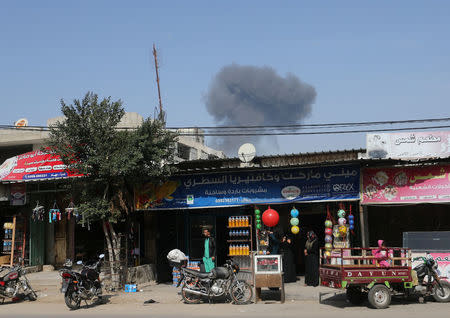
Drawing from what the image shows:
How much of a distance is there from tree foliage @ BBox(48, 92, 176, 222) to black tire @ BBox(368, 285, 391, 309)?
6.98 meters

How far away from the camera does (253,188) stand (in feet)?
49.0

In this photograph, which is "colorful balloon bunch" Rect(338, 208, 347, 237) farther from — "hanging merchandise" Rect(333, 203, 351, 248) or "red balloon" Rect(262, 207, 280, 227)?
"red balloon" Rect(262, 207, 280, 227)

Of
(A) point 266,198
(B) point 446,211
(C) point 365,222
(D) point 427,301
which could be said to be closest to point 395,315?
(D) point 427,301

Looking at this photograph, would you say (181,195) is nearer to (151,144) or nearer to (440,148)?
(151,144)

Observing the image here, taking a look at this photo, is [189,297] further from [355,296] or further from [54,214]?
[54,214]

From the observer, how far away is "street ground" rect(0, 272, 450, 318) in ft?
33.1

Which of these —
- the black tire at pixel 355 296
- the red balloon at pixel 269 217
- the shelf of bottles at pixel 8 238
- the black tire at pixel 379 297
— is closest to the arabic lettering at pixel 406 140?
the red balloon at pixel 269 217

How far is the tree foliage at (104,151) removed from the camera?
547 inches

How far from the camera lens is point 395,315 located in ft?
31.2

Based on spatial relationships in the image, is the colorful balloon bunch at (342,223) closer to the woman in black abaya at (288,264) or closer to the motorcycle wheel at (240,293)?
the woman in black abaya at (288,264)

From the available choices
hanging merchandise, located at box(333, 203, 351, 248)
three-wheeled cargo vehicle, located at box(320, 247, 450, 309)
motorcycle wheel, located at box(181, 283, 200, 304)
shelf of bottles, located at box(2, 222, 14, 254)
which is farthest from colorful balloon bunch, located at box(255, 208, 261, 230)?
shelf of bottles, located at box(2, 222, 14, 254)

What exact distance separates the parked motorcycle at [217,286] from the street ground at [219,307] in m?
0.27

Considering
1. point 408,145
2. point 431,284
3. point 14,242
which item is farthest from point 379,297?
point 14,242

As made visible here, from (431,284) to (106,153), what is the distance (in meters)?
9.32
